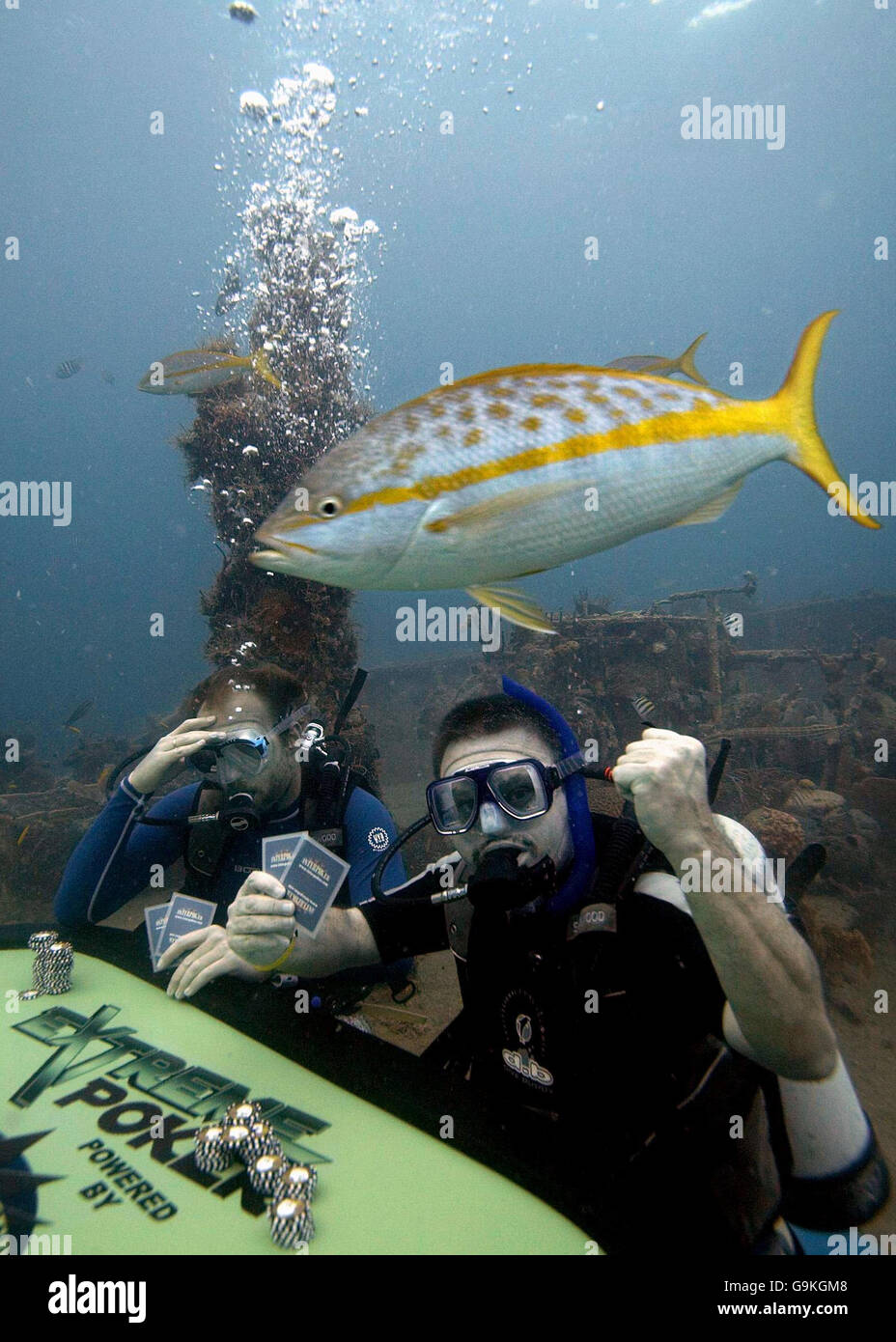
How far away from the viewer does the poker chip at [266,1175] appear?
1.76 meters

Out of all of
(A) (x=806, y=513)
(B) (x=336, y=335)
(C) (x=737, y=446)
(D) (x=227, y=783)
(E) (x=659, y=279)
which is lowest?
(D) (x=227, y=783)

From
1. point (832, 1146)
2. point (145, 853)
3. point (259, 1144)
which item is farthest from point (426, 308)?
point (832, 1146)

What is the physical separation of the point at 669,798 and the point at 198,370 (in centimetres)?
589

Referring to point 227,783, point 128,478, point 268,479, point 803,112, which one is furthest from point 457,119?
point 128,478

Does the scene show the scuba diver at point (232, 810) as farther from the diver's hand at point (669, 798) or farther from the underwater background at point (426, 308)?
the underwater background at point (426, 308)

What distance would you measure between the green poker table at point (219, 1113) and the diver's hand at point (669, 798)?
1047 mm

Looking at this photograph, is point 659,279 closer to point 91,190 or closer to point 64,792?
point 91,190

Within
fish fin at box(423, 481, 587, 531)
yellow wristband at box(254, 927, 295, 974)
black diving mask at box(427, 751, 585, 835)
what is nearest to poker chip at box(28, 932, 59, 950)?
yellow wristband at box(254, 927, 295, 974)

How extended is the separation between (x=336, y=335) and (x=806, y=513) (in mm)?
159189

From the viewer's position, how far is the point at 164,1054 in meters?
2.52

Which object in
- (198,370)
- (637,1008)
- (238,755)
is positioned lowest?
(637,1008)

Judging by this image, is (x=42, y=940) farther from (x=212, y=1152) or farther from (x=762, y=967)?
(x=762, y=967)

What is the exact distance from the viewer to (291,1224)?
159 centimetres

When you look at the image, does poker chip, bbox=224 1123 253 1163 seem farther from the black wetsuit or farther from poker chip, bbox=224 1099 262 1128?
the black wetsuit
